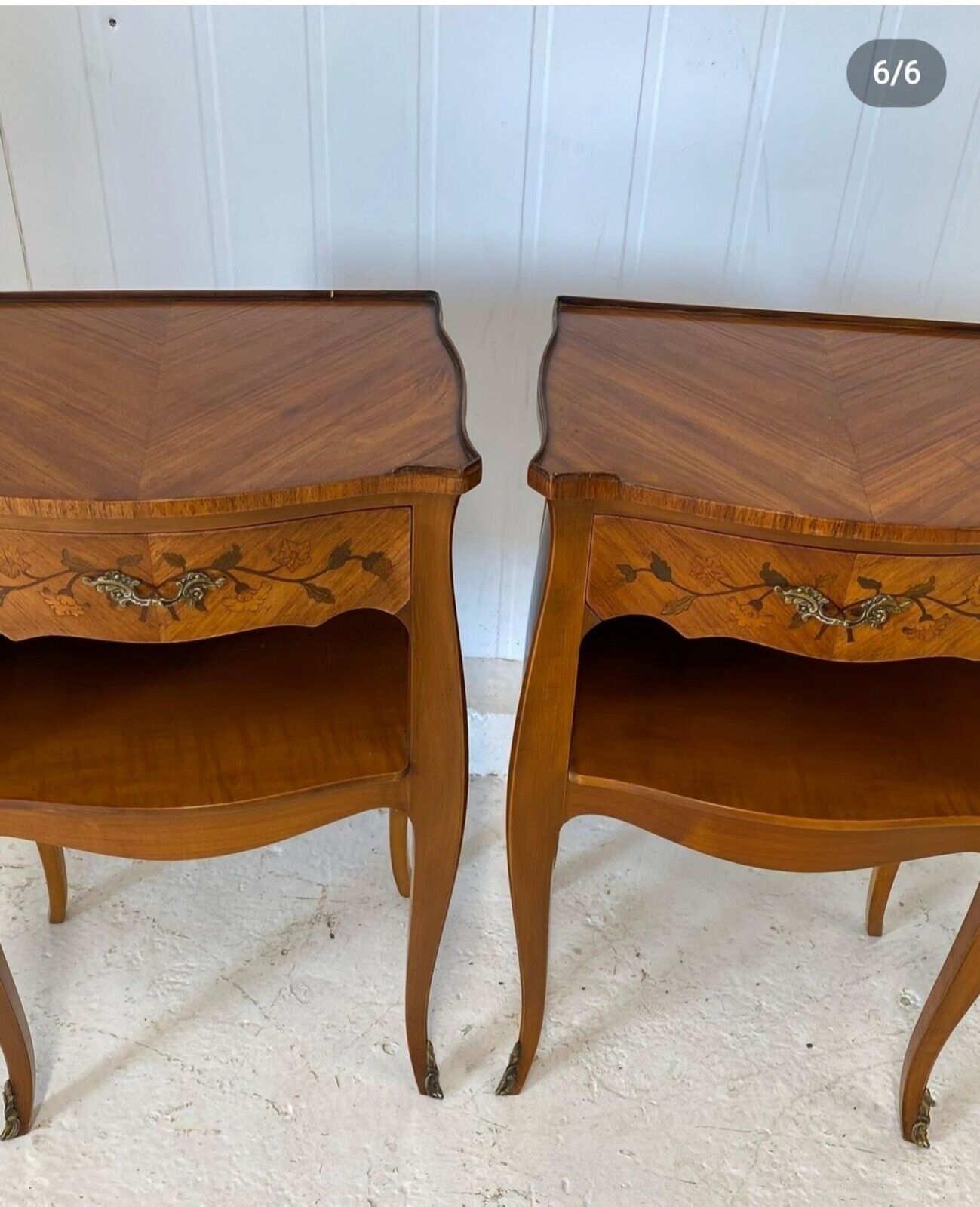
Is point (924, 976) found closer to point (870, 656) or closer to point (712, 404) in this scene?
point (870, 656)

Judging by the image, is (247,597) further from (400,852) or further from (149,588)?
(400,852)

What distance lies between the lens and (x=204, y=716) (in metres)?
0.94

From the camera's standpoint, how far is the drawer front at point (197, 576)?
0.74 metres

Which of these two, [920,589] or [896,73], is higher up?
[896,73]

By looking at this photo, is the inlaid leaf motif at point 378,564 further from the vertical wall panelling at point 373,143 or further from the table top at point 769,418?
the vertical wall panelling at point 373,143

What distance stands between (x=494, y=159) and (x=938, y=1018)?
1.03 metres

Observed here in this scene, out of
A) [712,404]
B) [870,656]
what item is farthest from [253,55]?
[870,656]

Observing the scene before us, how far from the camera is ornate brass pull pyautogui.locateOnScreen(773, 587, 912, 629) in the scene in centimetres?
78

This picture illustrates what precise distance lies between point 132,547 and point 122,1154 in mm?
702

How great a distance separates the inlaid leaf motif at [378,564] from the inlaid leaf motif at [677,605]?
0.72 feet

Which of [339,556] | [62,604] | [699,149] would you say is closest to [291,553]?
[339,556]

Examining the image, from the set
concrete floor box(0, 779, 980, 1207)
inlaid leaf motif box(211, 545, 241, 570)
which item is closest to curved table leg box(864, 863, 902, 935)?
concrete floor box(0, 779, 980, 1207)

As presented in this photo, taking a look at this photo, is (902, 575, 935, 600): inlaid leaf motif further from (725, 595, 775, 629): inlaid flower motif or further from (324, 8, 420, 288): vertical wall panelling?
(324, 8, 420, 288): vertical wall panelling

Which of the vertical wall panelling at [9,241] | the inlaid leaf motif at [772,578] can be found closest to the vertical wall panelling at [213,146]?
the vertical wall panelling at [9,241]
